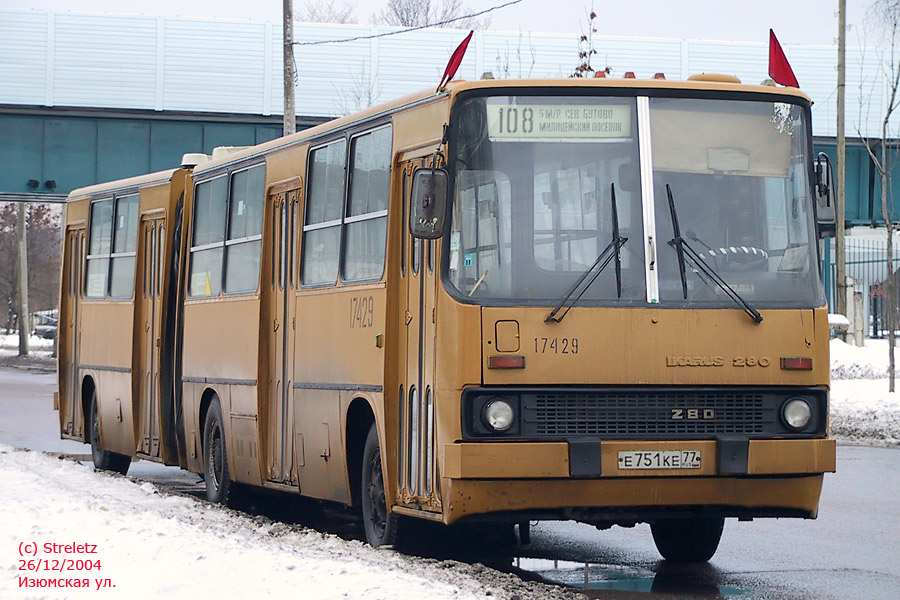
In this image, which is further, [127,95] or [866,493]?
[127,95]

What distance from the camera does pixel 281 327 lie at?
509 inches

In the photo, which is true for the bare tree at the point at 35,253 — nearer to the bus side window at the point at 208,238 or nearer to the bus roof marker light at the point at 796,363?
the bus side window at the point at 208,238

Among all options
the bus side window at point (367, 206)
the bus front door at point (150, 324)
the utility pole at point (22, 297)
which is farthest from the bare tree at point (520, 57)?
the utility pole at point (22, 297)

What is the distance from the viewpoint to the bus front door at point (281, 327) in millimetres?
12680

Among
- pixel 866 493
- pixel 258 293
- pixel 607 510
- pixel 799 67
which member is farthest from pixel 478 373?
pixel 799 67

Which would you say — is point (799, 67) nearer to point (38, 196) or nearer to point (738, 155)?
point (38, 196)

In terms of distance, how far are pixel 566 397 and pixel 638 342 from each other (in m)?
0.52

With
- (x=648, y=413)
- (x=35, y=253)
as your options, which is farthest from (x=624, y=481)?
(x=35, y=253)

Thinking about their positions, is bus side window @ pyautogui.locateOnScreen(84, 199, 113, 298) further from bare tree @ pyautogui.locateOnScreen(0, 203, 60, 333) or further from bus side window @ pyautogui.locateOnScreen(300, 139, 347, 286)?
bare tree @ pyautogui.locateOnScreen(0, 203, 60, 333)

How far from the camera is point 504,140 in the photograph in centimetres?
950

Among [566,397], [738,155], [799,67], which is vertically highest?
[799,67]

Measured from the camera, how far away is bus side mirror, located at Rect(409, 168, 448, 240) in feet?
30.6

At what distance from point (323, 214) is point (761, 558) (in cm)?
397

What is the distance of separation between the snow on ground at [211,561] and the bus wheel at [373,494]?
21cm
